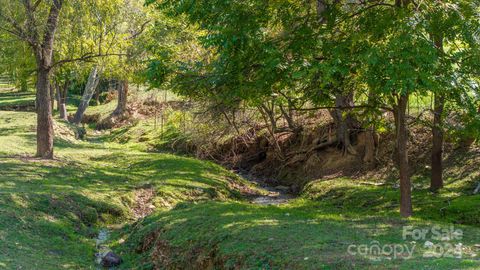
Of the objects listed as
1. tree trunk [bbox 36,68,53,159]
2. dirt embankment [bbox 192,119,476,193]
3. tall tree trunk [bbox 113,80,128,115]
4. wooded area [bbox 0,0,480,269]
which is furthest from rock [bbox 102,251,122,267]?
tall tree trunk [bbox 113,80,128,115]

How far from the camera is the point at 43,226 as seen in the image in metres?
12.3

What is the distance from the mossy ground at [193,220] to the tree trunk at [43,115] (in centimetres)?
57

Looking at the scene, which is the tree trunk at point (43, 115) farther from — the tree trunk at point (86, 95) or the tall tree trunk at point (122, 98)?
the tall tree trunk at point (122, 98)

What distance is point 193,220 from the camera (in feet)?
39.7

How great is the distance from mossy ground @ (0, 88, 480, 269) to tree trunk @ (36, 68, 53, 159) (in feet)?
1.88

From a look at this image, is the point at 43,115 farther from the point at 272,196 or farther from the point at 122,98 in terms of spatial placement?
the point at 122,98

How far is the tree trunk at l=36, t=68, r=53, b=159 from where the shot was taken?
19.2 meters

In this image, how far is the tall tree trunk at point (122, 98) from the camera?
41.5 m

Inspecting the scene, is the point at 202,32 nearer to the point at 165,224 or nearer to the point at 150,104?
the point at 165,224

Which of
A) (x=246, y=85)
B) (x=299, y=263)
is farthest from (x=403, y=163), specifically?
(x=299, y=263)

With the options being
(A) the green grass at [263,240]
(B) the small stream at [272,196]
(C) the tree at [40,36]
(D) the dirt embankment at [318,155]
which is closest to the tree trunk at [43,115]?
(C) the tree at [40,36]

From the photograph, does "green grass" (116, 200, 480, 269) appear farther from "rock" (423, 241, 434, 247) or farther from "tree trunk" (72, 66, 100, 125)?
"tree trunk" (72, 66, 100, 125)

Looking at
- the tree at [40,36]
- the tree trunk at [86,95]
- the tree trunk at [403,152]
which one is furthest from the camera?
the tree trunk at [86,95]

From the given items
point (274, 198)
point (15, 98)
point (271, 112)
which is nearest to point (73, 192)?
point (274, 198)
